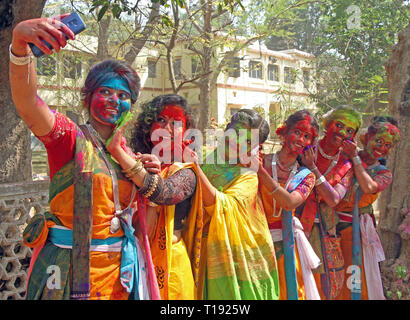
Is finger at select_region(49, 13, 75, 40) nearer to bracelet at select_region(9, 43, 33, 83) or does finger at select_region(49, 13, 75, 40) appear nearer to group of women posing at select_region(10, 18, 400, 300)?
group of women posing at select_region(10, 18, 400, 300)

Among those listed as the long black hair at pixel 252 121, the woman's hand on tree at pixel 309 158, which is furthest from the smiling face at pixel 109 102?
the woman's hand on tree at pixel 309 158

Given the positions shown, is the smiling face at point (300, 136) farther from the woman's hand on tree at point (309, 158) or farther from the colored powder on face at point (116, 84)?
the colored powder on face at point (116, 84)

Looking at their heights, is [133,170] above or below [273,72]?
below

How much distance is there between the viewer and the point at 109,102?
2.13m

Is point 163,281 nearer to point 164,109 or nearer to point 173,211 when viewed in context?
point 173,211

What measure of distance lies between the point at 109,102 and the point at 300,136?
1545mm

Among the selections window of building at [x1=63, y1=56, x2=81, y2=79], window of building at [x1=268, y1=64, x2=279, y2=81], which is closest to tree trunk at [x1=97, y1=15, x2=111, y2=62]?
window of building at [x1=63, y1=56, x2=81, y2=79]

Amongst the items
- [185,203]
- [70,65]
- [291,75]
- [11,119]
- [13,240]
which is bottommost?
[13,240]

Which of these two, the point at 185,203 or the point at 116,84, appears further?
the point at 185,203

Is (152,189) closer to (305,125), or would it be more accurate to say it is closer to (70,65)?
(305,125)

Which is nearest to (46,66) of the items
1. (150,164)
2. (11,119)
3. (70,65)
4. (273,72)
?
(70,65)

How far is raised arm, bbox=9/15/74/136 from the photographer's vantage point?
65.1 inches

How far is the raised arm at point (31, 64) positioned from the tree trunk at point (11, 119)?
6.80 ft

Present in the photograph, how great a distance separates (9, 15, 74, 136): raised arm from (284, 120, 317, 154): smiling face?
1.84 meters
